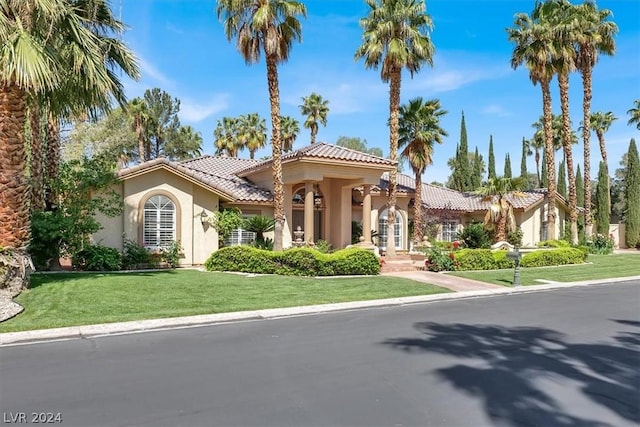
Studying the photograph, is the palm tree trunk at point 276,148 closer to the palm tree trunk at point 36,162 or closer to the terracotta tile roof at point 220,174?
the terracotta tile roof at point 220,174

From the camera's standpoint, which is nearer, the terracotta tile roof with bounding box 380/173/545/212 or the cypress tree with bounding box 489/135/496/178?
the terracotta tile roof with bounding box 380/173/545/212

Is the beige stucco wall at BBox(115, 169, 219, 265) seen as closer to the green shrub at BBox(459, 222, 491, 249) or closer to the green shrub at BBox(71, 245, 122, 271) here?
the green shrub at BBox(71, 245, 122, 271)

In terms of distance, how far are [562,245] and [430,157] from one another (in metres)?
9.72

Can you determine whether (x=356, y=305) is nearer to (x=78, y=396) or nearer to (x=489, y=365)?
(x=489, y=365)

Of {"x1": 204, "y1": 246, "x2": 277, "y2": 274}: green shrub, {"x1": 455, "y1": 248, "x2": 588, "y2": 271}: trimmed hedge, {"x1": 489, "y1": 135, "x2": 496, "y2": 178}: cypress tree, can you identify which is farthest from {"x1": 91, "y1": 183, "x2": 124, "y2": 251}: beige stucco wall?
{"x1": 489, "y1": 135, "x2": 496, "y2": 178}: cypress tree

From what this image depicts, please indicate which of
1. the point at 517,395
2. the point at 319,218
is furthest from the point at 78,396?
the point at 319,218

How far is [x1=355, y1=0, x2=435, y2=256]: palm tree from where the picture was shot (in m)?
23.3

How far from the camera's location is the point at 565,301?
1316 centimetres

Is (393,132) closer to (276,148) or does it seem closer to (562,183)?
(276,148)

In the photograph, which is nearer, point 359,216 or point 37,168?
point 37,168

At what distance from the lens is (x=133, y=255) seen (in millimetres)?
18250

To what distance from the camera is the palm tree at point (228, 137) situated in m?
47.9

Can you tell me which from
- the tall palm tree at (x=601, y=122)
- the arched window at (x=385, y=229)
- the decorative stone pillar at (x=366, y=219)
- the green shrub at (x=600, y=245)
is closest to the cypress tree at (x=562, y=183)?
the tall palm tree at (x=601, y=122)

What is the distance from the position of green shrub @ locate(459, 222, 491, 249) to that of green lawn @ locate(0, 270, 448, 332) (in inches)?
370
